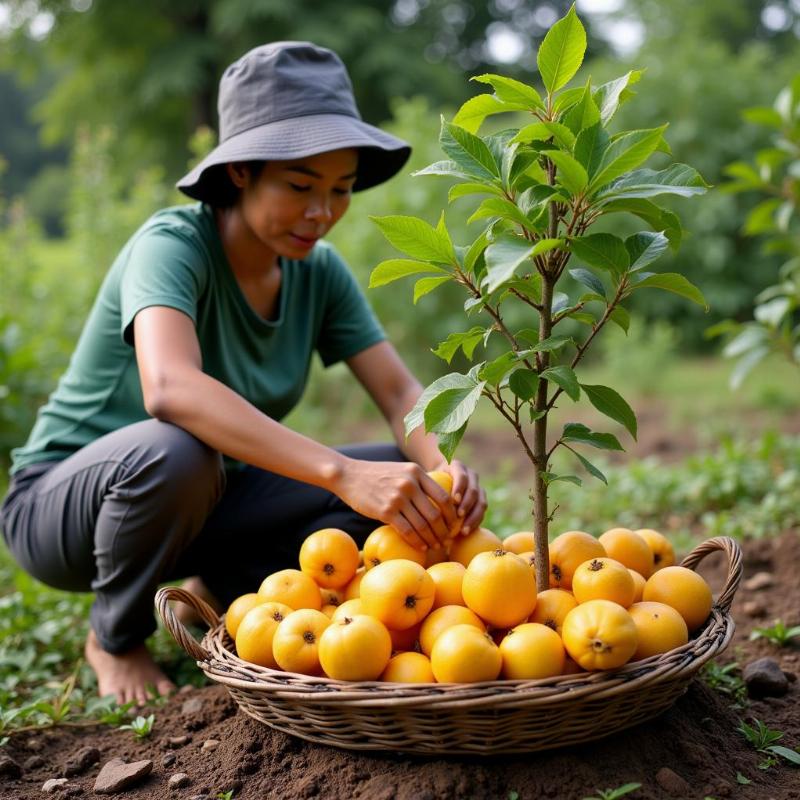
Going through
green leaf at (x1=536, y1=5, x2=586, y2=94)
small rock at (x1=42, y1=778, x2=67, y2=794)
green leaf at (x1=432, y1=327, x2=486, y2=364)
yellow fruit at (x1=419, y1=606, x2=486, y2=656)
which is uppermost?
green leaf at (x1=536, y1=5, x2=586, y2=94)


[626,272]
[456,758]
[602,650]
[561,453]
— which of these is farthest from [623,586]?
[561,453]

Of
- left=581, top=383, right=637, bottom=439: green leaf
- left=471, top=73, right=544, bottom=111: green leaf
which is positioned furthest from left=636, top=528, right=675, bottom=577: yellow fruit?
left=471, top=73, right=544, bottom=111: green leaf

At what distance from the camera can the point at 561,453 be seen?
15.4 ft

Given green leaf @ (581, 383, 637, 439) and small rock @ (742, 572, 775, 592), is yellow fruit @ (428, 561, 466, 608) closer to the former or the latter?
green leaf @ (581, 383, 637, 439)

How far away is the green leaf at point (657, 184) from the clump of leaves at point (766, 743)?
1.13 meters

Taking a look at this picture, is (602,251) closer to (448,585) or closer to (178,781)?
(448,585)

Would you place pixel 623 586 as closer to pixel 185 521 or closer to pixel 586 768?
pixel 586 768

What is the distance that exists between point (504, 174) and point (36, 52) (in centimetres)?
1623

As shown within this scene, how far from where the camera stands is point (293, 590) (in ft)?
6.12

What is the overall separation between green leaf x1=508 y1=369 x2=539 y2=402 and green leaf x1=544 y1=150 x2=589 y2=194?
351 millimetres

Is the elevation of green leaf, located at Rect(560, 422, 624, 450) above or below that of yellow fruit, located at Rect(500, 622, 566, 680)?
above

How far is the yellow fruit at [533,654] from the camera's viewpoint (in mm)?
1538

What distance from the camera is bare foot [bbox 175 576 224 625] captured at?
2.81 m

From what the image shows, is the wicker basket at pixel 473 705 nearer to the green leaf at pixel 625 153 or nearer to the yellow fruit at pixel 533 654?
the yellow fruit at pixel 533 654
